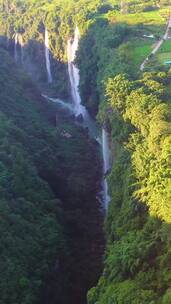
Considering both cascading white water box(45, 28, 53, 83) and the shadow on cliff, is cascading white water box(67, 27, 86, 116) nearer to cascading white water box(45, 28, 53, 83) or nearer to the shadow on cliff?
the shadow on cliff

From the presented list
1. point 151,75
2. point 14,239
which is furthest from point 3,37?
point 14,239

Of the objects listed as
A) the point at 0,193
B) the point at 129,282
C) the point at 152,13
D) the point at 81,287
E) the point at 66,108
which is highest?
the point at 152,13

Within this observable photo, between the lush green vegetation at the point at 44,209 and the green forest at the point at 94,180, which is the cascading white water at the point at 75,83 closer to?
the green forest at the point at 94,180

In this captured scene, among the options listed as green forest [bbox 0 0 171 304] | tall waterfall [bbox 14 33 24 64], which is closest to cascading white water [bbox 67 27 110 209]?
green forest [bbox 0 0 171 304]

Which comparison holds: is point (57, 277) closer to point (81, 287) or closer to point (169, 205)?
point (81, 287)

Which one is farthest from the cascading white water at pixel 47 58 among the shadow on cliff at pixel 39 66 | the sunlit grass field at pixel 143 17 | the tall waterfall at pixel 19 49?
the sunlit grass field at pixel 143 17

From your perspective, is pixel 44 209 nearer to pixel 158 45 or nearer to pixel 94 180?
pixel 94 180

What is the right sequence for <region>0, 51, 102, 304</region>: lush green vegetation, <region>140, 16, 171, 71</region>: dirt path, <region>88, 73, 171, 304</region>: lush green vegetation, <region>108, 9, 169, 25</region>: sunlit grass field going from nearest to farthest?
<region>88, 73, 171, 304</region>: lush green vegetation → <region>0, 51, 102, 304</region>: lush green vegetation → <region>140, 16, 171, 71</region>: dirt path → <region>108, 9, 169, 25</region>: sunlit grass field

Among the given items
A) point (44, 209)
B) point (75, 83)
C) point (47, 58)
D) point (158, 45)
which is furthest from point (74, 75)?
point (44, 209)
